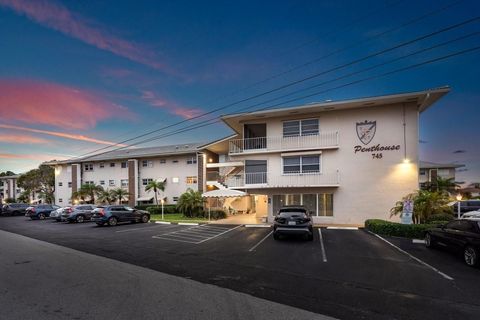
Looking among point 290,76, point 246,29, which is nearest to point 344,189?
point 290,76

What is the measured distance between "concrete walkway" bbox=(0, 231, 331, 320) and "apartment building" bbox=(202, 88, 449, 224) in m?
15.0

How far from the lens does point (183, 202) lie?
2695 centimetres

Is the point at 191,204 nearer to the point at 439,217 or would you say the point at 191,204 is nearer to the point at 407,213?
the point at 407,213

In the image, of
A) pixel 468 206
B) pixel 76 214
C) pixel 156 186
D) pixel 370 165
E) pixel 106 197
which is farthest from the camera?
pixel 106 197

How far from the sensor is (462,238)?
946 centimetres

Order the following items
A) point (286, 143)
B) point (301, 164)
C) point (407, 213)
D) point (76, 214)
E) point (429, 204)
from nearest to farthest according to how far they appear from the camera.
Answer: point (407, 213), point (429, 204), point (301, 164), point (286, 143), point (76, 214)

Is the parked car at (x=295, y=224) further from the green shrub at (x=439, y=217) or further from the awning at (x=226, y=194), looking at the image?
the awning at (x=226, y=194)

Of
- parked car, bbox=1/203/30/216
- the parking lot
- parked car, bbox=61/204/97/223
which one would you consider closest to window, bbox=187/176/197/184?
parked car, bbox=61/204/97/223

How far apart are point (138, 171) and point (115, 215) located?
16.9 meters

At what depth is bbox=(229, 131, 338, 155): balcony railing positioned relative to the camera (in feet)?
70.5

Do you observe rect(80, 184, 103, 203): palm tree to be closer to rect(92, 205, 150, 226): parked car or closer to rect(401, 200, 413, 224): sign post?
rect(92, 205, 150, 226): parked car

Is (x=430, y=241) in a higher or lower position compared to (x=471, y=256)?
lower

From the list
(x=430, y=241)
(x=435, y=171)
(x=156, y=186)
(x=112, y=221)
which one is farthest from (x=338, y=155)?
(x=435, y=171)

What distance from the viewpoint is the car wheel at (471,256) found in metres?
8.59
